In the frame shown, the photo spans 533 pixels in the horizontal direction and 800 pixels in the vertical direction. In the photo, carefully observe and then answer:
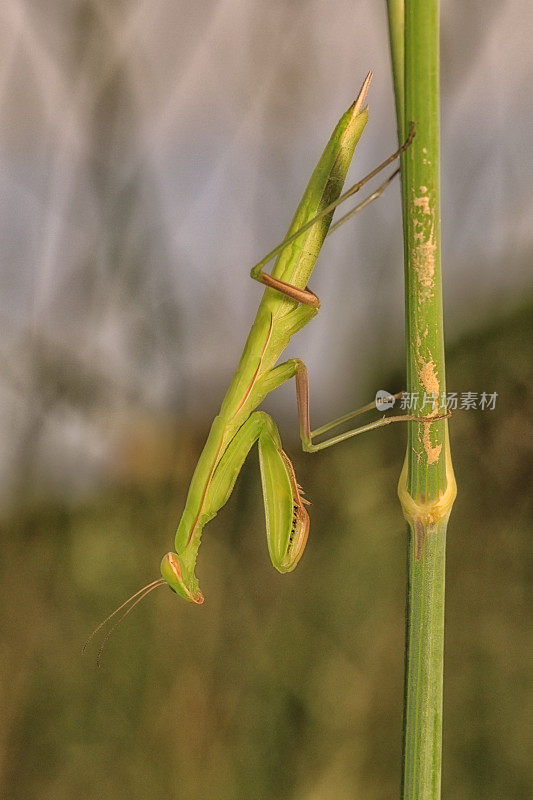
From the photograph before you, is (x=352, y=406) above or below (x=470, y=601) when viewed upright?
above

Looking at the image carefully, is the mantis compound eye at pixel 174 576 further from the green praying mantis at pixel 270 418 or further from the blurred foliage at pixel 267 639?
the blurred foliage at pixel 267 639

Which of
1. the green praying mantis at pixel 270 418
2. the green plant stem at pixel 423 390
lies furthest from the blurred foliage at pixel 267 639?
the green plant stem at pixel 423 390

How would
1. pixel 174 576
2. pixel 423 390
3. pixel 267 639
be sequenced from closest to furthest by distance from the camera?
pixel 423 390 → pixel 174 576 → pixel 267 639

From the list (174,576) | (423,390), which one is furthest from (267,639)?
(423,390)

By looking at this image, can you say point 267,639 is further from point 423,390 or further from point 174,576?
point 423,390

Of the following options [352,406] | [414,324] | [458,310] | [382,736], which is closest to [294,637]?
[382,736]

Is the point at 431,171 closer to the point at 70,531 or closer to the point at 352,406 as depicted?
the point at 352,406

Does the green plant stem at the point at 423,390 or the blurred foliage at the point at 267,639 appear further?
the blurred foliage at the point at 267,639
